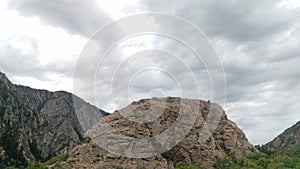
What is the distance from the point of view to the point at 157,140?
427 ft

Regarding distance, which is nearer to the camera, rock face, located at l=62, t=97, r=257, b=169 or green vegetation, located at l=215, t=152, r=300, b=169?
green vegetation, located at l=215, t=152, r=300, b=169

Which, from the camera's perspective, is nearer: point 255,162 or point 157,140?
point 255,162

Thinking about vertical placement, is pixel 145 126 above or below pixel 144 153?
above

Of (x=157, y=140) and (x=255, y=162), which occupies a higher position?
(x=157, y=140)

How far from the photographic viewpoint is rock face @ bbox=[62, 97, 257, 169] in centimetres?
11831

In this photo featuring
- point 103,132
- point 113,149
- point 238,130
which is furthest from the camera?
point 238,130

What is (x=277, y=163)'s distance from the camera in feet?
371

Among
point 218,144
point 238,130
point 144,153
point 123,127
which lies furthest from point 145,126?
point 238,130

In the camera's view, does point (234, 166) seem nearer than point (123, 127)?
Yes

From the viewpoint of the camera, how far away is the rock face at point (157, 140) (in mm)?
118312

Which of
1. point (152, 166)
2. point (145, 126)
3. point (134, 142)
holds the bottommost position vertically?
point (152, 166)

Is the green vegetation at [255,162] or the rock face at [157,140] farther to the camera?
the rock face at [157,140]

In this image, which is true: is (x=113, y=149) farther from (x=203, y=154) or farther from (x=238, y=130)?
(x=238, y=130)

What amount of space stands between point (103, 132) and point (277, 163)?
60348 mm
